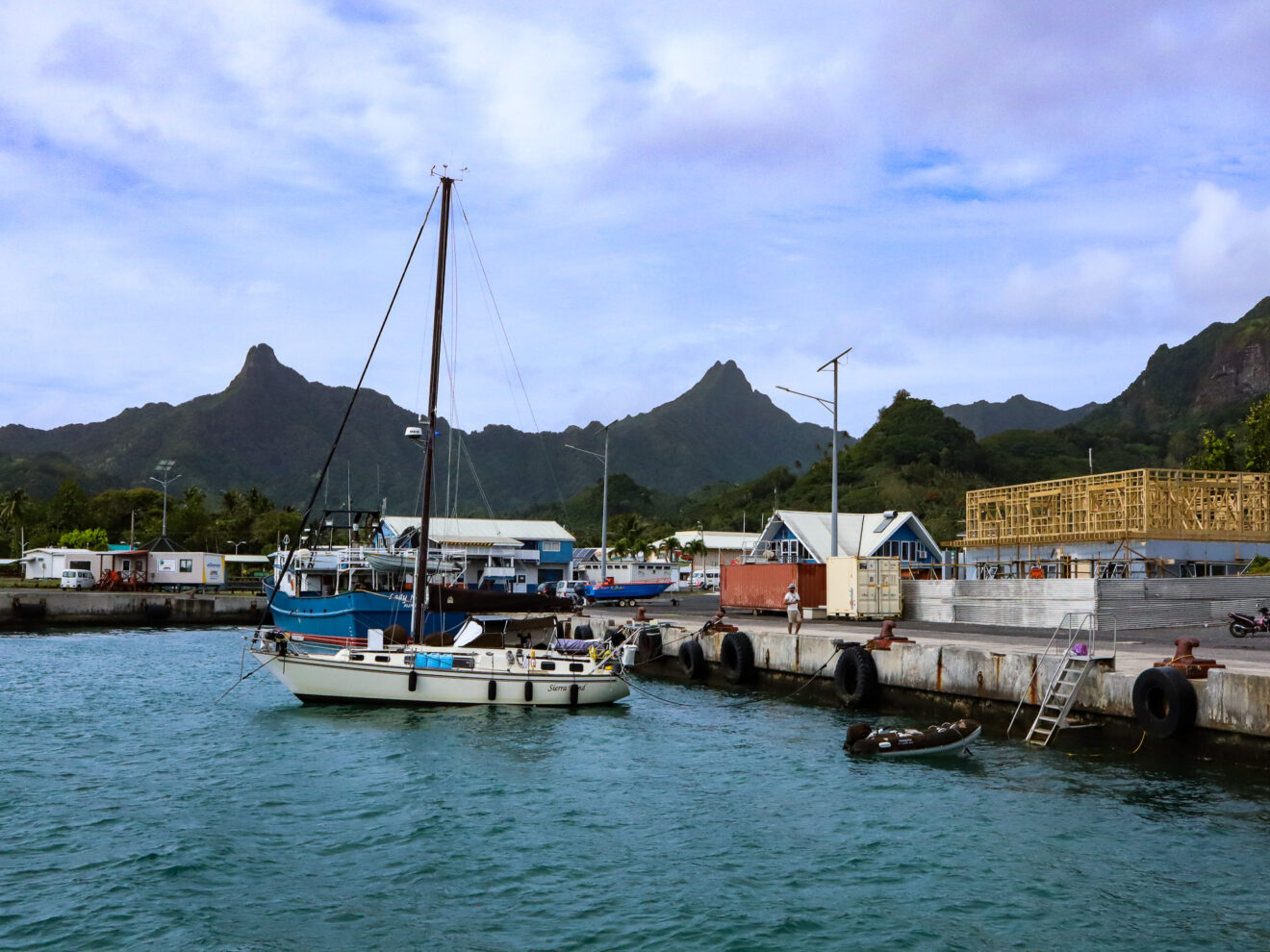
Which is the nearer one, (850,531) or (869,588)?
(869,588)

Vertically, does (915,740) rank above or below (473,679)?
below

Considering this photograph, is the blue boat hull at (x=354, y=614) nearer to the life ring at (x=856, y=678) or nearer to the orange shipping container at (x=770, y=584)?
the orange shipping container at (x=770, y=584)

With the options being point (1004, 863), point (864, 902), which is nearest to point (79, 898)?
point (864, 902)

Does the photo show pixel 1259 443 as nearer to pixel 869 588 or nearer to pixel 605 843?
pixel 869 588

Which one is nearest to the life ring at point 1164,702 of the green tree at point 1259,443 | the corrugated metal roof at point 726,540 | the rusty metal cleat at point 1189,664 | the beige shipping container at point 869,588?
the rusty metal cleat at point 1189,664

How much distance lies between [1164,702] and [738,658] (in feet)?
51.4

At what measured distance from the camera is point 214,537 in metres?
127

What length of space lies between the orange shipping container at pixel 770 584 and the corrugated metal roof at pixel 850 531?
33.8 feet

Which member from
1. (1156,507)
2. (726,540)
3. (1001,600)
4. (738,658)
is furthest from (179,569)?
(1156,507)

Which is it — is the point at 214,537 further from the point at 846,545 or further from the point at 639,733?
the point at 639,733

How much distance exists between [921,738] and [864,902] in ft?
29.5

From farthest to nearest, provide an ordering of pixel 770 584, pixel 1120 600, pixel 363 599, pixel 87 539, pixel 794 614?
pixel 87 539 → pixel 770 584 → pixel 363 599 → pixel 1120 600 → pixel 794 614

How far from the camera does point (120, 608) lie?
240ft

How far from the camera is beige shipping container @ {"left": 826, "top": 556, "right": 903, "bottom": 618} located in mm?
42906
